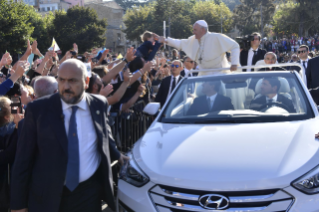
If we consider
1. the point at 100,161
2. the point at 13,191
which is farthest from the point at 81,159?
the point at 13,191

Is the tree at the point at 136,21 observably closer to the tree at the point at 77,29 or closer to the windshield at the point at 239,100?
the tree at the point at 77,29

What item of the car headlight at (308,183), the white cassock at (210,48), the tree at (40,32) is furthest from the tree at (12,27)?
the car headlight at (308,183)

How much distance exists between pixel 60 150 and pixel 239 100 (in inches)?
88.3

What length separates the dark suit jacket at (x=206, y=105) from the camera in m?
4.06

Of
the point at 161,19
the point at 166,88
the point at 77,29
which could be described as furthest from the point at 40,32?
the point at 166,88

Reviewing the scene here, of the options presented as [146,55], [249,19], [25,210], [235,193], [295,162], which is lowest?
[25,210]

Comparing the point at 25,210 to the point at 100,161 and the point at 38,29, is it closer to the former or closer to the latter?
the point at 100,161

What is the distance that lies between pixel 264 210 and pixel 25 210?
1.80 meters

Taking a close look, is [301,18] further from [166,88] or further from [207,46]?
[166,88]

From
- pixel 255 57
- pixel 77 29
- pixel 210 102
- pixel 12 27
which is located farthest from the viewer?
pixel 77 29

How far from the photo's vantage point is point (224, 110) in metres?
4.00

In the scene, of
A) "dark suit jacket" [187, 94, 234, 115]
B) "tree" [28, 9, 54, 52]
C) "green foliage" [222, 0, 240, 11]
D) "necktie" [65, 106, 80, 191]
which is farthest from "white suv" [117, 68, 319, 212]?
"green foliage" [222, 0, 240, 11]

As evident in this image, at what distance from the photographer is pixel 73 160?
2.72 m

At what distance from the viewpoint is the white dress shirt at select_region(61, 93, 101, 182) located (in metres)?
2.79
